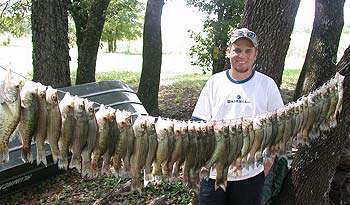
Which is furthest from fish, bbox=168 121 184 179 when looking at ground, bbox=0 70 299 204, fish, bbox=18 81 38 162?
ground, bbox=0 70 299 204

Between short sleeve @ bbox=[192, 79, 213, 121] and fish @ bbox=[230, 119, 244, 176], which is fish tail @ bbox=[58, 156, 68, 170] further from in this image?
short sleeve @ bbox=[192, 79, 213, 121]

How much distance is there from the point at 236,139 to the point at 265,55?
2490 mm

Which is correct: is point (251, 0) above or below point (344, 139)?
above

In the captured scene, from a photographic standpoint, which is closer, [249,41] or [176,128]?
[176,128]

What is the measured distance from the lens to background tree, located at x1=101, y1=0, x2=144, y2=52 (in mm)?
17234

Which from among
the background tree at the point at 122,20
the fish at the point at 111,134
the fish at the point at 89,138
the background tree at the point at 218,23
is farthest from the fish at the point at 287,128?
A: the background tree at the point at 122,20

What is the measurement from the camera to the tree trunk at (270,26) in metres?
A: 4.84

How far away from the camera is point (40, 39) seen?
27.5 ft

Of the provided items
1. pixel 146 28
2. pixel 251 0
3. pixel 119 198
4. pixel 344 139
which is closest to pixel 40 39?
pixel 146 28

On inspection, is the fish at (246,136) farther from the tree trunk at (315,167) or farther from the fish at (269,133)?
the tree trunk at (315,167)

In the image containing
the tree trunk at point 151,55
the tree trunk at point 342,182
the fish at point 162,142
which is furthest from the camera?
the tree trunk at point 151,55

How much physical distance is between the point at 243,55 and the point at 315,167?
208 cm

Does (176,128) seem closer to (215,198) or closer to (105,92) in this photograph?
(215,198)

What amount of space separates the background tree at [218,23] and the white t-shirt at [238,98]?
28.3 ft
